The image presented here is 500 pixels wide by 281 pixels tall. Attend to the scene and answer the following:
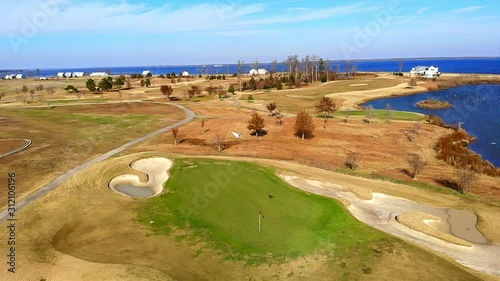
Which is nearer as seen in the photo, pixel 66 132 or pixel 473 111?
pixel 66 132

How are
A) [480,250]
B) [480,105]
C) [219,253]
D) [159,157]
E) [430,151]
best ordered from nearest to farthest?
[219,253], [480,250], [159,157], [430,151], [480,105]

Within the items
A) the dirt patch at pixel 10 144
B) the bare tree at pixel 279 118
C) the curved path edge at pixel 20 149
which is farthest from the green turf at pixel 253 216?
the bare tree at pixel 279 118

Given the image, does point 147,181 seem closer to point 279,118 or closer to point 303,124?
point 303,124

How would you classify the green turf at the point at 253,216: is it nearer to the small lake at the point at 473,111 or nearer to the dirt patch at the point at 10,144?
the dirt patch at the point at 10,144

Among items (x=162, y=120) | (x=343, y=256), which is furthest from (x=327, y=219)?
(x=162, y=120)

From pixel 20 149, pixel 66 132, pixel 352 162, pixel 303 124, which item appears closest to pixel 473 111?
pixel 303 124

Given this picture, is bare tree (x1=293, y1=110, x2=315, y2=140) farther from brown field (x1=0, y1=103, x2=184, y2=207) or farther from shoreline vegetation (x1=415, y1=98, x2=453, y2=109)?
shoreline vegetation (x1=415, y1=98, x2=453, y2=109)

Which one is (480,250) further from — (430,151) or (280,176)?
(430,151)

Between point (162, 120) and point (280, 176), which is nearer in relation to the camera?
point (280, 176)
